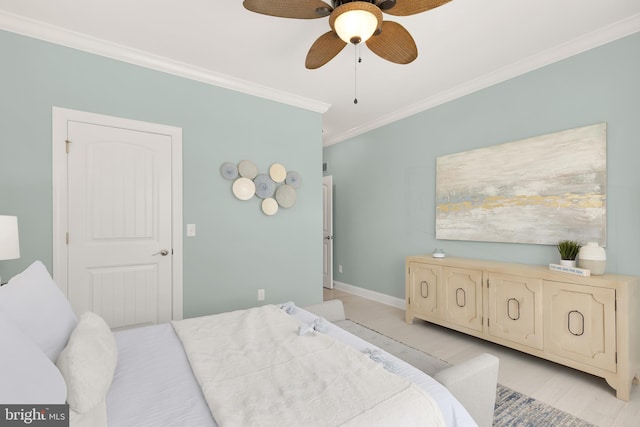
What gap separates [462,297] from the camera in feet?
9.77

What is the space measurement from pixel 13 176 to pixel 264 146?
2055 mm

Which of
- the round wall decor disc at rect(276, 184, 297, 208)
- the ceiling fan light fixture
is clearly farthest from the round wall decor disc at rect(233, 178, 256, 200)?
the ceiling fan light fixture

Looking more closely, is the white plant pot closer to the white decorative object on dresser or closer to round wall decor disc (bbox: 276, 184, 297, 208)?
the white decorative object on dresser

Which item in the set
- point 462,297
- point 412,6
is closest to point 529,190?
point 462,297

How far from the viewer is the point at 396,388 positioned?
111 centimetres

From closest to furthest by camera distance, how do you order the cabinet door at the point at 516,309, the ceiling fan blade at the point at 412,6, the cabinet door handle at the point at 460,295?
the ceiling fan blade at the point at 412,6 < the cabinet door at the point at 516,309 < the cabinet door handle at the point at 460,295

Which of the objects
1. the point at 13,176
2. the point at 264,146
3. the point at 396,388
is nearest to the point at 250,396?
the point at 396,388

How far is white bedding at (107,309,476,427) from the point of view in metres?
1.01

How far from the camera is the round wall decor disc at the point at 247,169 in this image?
126 inches

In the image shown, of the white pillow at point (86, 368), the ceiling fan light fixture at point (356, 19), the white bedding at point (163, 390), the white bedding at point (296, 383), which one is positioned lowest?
the white bedding at point (163, 390)

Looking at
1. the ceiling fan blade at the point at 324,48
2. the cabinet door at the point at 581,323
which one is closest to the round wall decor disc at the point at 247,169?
the ceiling fan blade at the point at 324,48

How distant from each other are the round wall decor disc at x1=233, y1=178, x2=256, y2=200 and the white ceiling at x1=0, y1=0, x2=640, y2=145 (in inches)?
38.5

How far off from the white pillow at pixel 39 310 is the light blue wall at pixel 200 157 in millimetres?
1310

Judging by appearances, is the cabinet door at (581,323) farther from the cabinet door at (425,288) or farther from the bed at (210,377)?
the bed at (210,377)
